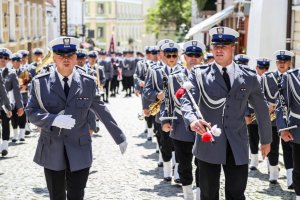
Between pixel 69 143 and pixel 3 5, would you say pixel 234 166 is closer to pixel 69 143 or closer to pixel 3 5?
pixel 69 143

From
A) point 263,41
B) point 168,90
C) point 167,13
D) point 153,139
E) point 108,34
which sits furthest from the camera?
point 108,34

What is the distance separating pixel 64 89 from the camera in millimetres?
6668

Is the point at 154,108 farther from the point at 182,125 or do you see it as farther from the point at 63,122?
the point at 63,122

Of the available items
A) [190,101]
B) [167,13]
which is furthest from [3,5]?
[167,13]

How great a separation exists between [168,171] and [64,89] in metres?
4.05

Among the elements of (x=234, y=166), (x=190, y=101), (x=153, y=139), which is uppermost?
(x=190, y=101)

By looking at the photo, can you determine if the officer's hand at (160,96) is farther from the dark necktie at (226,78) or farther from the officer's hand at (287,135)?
the dark necktie at (226,78)

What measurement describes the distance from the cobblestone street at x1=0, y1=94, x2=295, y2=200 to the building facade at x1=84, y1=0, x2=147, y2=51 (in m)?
82.7

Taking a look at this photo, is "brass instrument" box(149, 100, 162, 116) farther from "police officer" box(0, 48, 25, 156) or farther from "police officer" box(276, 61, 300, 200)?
"police officer" box(0, 48, 25, 156)

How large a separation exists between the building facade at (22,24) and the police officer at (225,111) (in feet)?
70.1

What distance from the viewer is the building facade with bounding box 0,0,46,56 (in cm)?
2870

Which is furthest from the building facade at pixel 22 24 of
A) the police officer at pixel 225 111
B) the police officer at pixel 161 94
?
the police officer at pixel 225 111

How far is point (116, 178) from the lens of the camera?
10.5 meters

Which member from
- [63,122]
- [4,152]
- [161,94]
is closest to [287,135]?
[161,94]
